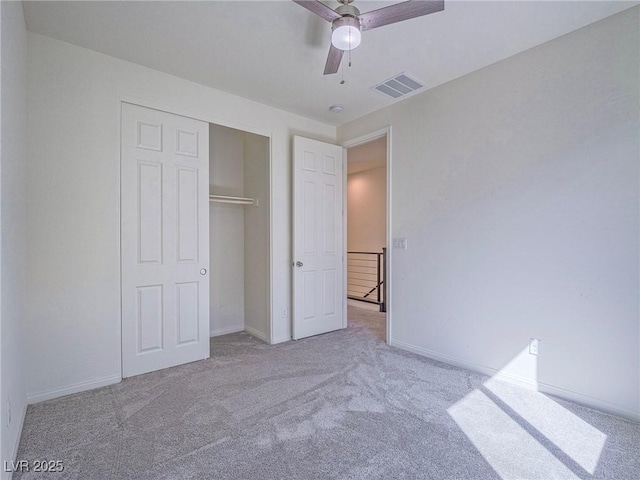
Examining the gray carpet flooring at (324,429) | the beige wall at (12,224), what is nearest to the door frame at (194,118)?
the beige wall at (12,224)

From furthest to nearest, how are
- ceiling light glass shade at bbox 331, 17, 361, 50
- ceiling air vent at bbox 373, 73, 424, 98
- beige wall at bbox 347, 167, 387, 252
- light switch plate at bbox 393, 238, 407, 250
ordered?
beige wall at bbox 347, 167, 387, 252
light switch plate at bbox 393, 238, 407, 250
ceiling air vent at bbox 373, 73, 424, 98
ceiling light glass shade at bbox 331, 17, 361, 50

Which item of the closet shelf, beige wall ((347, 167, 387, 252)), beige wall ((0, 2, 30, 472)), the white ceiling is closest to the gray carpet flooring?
beige wall ((0, 2, 30, 472))

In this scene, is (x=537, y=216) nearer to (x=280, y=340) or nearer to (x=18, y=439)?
(x=280, y=340)

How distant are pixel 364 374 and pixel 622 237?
7.11 feet

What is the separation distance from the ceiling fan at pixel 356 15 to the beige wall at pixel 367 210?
4884 mm

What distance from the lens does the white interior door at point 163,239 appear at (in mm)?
2764

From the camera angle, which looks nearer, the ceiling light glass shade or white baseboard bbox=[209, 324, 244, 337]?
the ceiling light glass shade

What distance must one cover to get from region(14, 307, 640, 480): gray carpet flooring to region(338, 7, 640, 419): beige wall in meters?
0.37

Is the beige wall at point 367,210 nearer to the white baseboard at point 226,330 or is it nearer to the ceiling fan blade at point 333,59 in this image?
the white baseboard at point 226,330

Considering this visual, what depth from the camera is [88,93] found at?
255 centimetres

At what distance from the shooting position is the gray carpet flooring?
1669mm

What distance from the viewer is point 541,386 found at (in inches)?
97.8

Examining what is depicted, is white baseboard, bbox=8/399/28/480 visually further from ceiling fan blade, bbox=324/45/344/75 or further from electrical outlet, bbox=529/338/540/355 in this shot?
electrical outlet, bbox=529/338/540/355

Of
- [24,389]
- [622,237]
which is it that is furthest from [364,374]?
[24,389]
